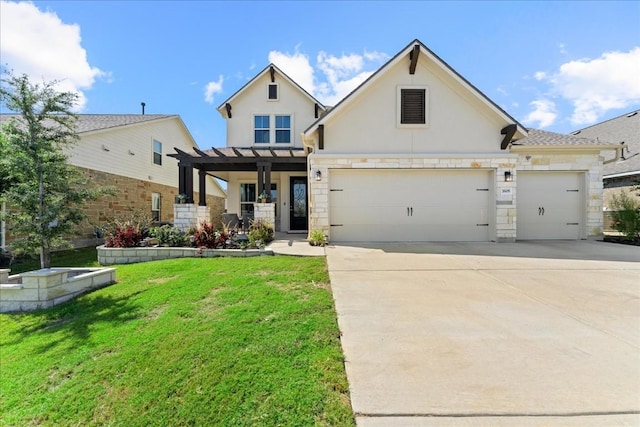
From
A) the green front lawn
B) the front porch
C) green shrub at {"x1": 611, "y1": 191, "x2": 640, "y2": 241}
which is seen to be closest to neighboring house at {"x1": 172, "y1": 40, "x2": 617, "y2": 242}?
green shrub at {"x1": 611, "y1": 191, "x2": 640, "y2": 241}

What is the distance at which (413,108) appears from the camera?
916cm

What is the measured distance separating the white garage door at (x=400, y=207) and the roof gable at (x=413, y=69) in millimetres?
1925

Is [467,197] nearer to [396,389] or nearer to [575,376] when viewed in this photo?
[575,376]

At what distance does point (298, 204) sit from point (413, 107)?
6.35 meters

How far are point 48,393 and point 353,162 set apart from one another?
8154 millimetres

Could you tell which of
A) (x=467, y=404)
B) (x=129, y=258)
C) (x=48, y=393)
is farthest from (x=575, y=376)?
Answer: (x=129, y=258)

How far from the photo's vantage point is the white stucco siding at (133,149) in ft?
37.2

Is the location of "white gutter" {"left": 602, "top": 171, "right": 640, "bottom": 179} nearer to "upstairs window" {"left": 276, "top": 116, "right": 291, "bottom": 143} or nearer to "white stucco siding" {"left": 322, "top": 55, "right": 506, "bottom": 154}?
"white stucco siding" {"left": 322, "top": 55, "right": 506, "bottom": 154}

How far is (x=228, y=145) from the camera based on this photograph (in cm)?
1349

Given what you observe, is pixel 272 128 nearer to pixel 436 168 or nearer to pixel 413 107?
pixel 413 107

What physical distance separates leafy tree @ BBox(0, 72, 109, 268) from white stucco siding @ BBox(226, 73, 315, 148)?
8285mm

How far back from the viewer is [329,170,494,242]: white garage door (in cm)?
928

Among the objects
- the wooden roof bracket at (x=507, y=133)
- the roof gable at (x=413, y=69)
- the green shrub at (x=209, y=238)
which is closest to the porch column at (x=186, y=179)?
the green shrub at (x=209, y=238)

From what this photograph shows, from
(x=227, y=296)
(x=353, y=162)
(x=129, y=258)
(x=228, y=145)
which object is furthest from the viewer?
(x=228, y=145)
